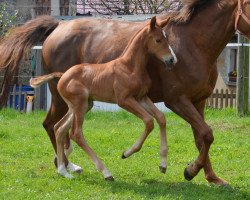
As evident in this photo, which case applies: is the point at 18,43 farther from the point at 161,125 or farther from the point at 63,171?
the point at 161,125

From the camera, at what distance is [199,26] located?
8555 millimetres

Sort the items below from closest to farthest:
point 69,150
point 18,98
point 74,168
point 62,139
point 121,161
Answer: point 62,139 < point 74,168 < point 69,150 < point 121,161 < point 18,98

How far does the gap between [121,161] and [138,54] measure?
2.38 meters

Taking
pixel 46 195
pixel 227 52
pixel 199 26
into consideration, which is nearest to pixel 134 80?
pixel 199 26

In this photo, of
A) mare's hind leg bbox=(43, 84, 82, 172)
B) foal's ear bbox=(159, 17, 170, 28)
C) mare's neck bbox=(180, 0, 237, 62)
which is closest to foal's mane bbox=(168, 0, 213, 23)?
mare's neck bbox=(180, 0, 237, 62)

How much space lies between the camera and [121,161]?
33.6ft

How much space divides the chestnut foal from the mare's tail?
1.26 metres

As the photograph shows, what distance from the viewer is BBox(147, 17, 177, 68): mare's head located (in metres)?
8.13

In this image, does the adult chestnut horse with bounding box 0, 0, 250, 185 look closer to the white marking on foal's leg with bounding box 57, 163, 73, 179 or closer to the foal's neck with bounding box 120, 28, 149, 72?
the foal's neck with bounding box 120, 28, 149, 72

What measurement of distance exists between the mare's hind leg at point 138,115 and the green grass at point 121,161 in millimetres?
448

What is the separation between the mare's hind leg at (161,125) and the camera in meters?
8.03

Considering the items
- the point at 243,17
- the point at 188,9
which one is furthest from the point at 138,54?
the point at 243,17

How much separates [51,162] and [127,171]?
1.34 metres

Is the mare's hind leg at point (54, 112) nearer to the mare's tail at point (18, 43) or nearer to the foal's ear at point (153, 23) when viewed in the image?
the mare's tail at point (18, 43)
